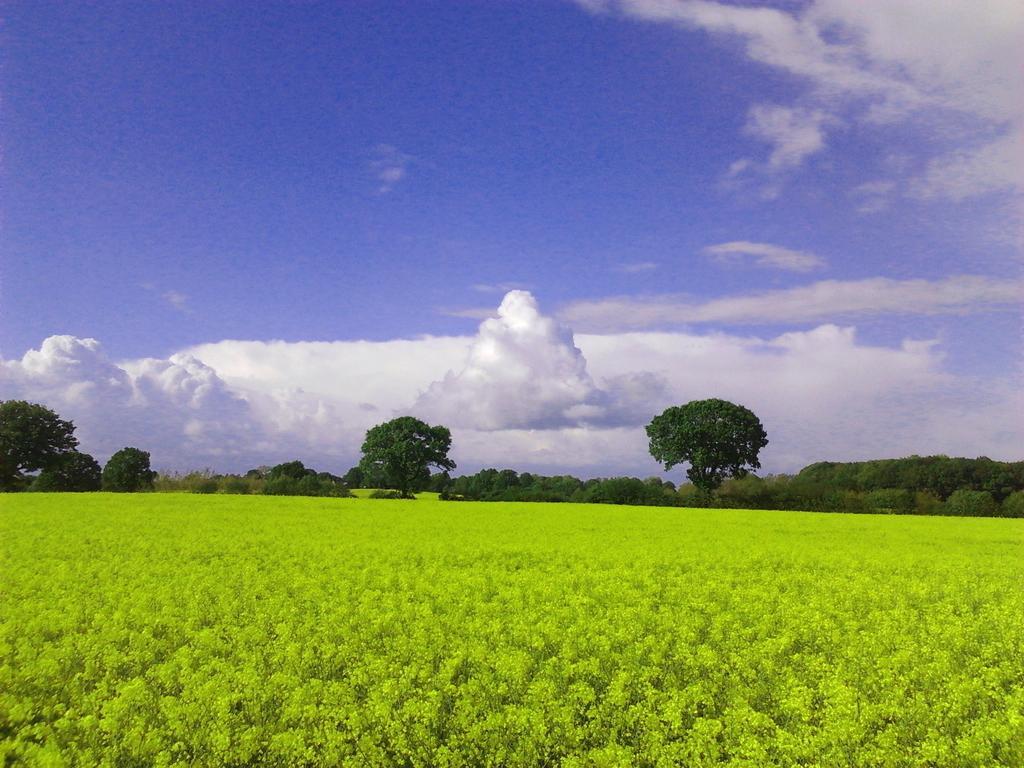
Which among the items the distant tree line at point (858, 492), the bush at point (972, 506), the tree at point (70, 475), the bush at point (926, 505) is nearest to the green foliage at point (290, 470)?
the tree at point (70, 475)

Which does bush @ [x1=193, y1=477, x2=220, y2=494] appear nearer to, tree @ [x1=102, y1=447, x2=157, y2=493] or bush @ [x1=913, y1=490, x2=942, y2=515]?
tree @ [x1=102, y1=447, x2=157, y2=493]

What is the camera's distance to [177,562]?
15555 millimetres

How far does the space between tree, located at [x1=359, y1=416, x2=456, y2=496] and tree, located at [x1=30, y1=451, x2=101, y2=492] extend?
77.2ft

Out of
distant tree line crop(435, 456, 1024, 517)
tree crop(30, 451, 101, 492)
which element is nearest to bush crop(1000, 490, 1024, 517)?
distant tree line crop(435, 456, 1024, 517)

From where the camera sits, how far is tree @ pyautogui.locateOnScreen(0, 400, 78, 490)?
54719mm

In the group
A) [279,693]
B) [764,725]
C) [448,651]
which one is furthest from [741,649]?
[279,693]

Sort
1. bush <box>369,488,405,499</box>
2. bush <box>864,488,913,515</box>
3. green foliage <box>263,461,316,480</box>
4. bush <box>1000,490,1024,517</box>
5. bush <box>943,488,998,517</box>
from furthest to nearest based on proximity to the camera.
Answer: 1. green foliage <box>263,461,316,480</box>
2. bush <box>369,488,405,499</box>
3. bush <box>864,488,913,515</box>
4. bush <box>943,488,998,517</box>
5. bush <box>1000,490,1024,517</box>

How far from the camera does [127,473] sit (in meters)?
56.9

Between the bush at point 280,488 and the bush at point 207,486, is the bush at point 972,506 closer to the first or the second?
the bush at point 280,488

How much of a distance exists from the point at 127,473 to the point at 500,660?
194ft

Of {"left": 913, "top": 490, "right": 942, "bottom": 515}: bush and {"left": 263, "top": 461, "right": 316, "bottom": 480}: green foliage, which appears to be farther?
{"left": 263, "top": 461, "right": 316, "bottom": 480}: green foliage

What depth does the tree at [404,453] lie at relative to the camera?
208 feet

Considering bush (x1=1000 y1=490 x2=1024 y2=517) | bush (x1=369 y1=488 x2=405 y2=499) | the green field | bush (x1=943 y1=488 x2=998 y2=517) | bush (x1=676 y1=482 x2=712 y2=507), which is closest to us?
the green field

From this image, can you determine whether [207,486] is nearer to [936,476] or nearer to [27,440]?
[27,440]
